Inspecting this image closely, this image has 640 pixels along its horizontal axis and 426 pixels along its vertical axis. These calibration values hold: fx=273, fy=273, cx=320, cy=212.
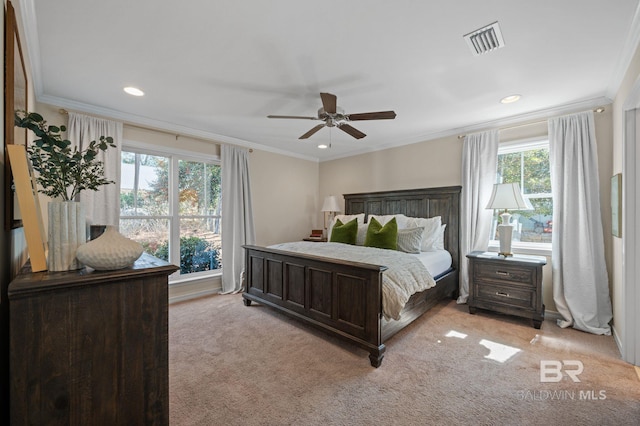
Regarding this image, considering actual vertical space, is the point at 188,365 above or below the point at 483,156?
below

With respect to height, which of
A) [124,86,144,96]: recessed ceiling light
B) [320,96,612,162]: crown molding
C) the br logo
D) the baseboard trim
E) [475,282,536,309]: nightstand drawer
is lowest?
the br logo

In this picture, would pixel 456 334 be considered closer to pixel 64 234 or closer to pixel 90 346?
pixel 90 346

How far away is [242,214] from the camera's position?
4465 mm

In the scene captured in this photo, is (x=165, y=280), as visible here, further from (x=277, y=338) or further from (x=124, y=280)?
(x=277, y=338)

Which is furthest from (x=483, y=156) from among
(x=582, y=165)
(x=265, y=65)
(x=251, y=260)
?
(x=251, y=260)

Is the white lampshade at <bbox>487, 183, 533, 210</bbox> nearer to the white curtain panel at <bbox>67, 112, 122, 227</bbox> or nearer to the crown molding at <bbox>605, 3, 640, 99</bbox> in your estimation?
the crown molding at <bbox>605, 3, 640, 99</bbox>

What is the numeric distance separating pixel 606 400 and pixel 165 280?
9.39ft

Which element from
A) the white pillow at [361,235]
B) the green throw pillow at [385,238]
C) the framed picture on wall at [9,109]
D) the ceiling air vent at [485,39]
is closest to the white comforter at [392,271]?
the green throw pillow at [385,238]

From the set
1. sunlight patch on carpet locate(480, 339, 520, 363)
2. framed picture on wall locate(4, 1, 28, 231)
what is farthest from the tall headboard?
framed picture on wall locate(4, 1, 28, 231)

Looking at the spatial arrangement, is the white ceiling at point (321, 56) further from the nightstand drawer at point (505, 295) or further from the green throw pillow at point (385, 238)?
the nightstand drawer at point (505, 295)

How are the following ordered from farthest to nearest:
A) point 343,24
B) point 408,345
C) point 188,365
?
point 408,345
point 188,365
point 343,24

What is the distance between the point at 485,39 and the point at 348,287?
2235 millimetres

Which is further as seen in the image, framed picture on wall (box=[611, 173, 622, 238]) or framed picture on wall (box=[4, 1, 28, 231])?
framed picture on wall (box=[611, 173, 622, 238])

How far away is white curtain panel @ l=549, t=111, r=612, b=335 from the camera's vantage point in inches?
115
